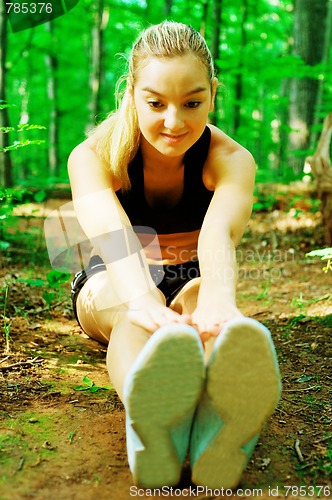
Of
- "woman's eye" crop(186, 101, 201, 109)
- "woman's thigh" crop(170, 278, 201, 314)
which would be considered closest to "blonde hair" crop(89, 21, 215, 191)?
"woman's eye" crop(186, 101, 201, 109)

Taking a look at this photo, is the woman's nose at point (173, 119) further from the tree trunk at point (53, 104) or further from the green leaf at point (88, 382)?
the tree trunk at point (53, 104)

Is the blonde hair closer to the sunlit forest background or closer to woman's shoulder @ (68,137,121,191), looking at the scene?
woman's shoulder @ (68,137,121,191)

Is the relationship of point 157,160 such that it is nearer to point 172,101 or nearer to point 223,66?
point 172,101

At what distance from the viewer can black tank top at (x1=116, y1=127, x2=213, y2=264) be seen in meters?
2.15

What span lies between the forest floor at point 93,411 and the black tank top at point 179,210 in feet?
2.27

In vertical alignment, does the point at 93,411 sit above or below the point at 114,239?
below

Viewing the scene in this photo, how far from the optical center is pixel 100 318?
205 cm

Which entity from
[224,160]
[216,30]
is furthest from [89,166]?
[216,30]

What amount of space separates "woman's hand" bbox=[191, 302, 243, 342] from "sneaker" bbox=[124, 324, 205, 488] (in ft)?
0.68


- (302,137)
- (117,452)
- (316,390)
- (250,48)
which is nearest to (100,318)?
(117,452)

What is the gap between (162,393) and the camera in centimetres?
126

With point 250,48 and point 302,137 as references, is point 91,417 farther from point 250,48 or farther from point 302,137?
point 250,48

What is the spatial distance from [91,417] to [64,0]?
3.40m

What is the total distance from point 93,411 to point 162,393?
742 mm
